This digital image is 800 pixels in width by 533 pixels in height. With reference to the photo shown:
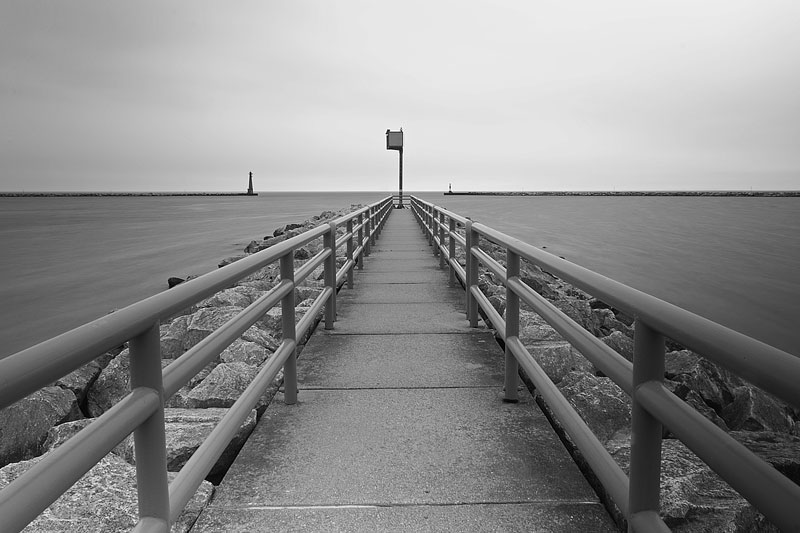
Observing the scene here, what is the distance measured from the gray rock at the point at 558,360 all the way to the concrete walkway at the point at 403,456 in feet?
1.10

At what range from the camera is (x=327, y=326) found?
597 cm

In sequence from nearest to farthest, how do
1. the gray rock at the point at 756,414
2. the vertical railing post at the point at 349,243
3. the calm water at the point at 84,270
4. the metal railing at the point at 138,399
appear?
the metal railing at the point at 138,399, the gray rock at the point at 756,414, the vertical railing post at the point at 349,243, the calm water at the point at 84,270

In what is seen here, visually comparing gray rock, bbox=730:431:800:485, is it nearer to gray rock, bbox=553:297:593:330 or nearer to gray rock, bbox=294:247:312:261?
gray rock, bbox=553:297:593:330

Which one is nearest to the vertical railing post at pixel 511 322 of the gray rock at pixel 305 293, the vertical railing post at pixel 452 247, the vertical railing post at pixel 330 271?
the vertical railing post at pixel 330 271

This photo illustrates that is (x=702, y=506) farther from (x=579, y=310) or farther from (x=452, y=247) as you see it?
(x=579, y=310)

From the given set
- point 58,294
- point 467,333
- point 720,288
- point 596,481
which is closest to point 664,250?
point 720,288

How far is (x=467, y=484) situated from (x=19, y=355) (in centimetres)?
216

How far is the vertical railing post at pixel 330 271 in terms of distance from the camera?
5.74 meters

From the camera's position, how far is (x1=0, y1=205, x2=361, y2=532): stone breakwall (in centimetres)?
246

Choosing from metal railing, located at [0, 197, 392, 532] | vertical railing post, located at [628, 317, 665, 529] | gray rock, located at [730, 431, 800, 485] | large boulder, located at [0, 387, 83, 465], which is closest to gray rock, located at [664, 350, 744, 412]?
gray rock, located at [730, 431, 800, 485]

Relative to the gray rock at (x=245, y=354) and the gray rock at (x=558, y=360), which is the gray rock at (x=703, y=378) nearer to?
the gray rock at (x=558, y=360)

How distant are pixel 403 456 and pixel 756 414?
3601 millimetres

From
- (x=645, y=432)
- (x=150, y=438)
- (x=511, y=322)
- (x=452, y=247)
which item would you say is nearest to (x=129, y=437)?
(x=150, y=438)

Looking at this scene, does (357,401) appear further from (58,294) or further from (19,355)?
(58,294)
